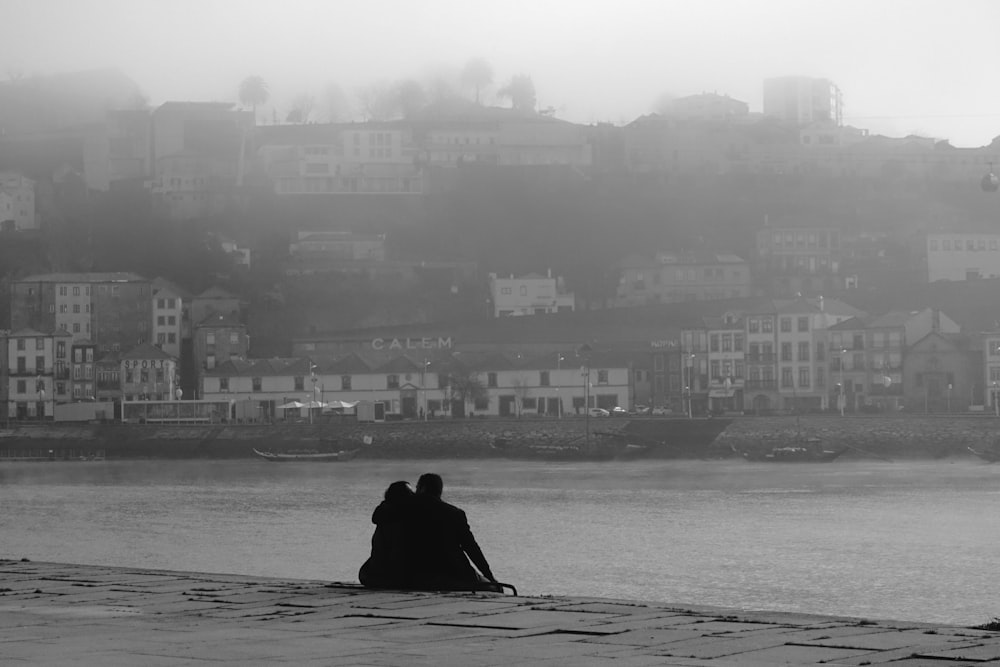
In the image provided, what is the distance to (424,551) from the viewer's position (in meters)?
9.52

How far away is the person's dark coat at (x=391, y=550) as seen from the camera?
9.48 metres

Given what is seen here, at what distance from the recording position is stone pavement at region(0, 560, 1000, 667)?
21.1 feet

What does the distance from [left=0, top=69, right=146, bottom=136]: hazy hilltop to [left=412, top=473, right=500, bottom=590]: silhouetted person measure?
136 m

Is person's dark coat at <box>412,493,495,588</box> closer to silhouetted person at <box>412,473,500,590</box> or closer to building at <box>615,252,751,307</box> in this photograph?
silhouetted person at <box>412,473,500,590</box>

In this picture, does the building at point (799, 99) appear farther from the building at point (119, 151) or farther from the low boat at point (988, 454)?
the low boat at point (988, 454)

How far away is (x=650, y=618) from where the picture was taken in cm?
769

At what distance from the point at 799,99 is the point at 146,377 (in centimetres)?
7956

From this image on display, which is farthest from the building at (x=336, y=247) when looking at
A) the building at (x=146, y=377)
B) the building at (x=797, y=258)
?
the building at (x=797, y=258)

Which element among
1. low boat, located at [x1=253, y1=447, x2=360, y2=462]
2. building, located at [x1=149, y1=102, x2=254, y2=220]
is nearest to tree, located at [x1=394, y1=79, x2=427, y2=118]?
building, located at [x1=149, y1=102, x2=254, y2=220]

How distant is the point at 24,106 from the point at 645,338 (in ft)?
280

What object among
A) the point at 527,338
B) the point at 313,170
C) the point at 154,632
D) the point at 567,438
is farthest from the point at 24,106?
the point at 154,632

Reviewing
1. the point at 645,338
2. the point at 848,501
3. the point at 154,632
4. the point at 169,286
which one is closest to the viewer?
the point at 154,632

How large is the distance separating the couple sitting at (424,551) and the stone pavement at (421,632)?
0.43 metres

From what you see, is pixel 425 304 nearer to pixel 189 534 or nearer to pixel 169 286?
pixel 169 286
